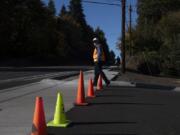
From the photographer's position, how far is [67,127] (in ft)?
34.9

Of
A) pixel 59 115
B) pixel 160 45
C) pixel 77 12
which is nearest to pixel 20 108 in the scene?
pixel 59 115

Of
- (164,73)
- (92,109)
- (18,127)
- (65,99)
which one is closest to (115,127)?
(18,127)

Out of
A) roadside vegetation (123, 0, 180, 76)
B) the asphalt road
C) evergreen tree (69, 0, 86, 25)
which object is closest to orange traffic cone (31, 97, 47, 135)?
the asphalt road

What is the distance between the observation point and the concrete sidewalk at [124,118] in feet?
33.9

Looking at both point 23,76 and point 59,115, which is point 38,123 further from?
point 23,76

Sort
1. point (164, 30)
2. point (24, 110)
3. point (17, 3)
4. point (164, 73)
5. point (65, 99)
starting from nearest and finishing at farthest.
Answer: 1. point (24, 110)
2. point (65, 99)
3. point (164, 73)
4. point (164, 30)
5. point (17, 3)

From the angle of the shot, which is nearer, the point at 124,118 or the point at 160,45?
the point at 124,118

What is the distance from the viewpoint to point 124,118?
12.2 meters

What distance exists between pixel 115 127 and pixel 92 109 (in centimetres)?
309

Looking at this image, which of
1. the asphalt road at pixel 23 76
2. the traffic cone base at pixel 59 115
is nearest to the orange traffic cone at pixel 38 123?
the traffic cone base at pixel 59 115

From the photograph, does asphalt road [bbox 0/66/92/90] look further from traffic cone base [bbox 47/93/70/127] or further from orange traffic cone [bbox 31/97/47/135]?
orange traffic cone [bbox 31/97/47/135]

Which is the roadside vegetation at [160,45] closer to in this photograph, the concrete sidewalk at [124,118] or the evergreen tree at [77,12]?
the concrete sidewalk at [124,118]

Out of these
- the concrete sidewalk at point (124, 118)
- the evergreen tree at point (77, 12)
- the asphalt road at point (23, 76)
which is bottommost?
the concrete sidewalk at point (124, 118)

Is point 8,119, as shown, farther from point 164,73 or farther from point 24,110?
point 164,73
